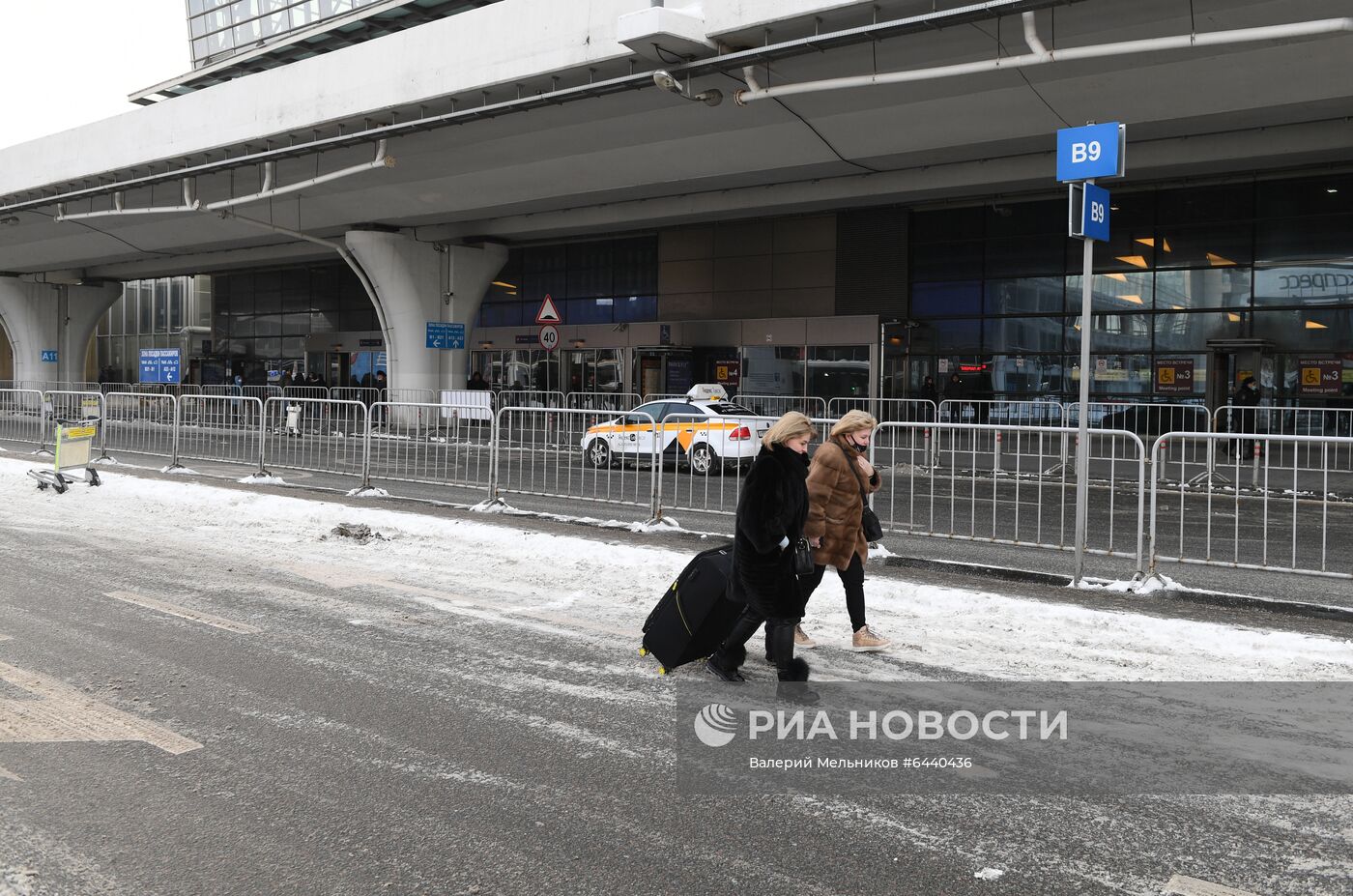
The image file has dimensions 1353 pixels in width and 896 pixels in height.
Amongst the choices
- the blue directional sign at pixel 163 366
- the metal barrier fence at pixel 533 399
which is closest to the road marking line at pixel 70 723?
the metal barrier fence at pixel 533 399

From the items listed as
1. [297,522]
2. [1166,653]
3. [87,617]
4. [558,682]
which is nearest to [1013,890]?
[558,682]

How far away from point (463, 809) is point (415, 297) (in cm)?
2971

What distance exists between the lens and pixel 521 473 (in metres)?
13.8

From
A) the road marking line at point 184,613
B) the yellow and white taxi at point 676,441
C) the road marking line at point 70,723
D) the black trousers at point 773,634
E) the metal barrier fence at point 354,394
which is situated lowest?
the road marking line at point 70,723

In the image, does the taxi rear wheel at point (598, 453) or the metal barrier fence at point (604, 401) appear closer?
the taxi rear wheel at point (598, 453)

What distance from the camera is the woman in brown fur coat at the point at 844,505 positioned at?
6.56 metres

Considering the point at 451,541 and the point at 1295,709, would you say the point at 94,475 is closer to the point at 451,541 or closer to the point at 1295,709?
the point at 451,541

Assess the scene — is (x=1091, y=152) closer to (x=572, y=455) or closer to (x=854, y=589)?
(x=854, y=589)

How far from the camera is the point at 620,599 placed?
8.30m

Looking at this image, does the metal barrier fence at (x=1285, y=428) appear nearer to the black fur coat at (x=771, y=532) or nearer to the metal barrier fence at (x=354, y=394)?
the black fur coat at (x=771, y=532)

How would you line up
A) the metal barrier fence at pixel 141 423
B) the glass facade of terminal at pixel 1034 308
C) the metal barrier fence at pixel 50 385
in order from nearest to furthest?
the metal barrier fence at pixel 141 423, the glass facade of terminal at pixel 1034 308, the metal barrier fence at pixel 50 385

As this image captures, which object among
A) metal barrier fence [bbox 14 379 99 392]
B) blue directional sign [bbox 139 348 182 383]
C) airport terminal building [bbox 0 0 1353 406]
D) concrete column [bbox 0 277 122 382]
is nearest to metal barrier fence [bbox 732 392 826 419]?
airport terminal building [bbox 0 0 1353 406]

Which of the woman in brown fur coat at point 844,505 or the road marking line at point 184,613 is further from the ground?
the woman in brown fur coat at point 844,505

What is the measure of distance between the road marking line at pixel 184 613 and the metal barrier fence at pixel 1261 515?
267 inches
